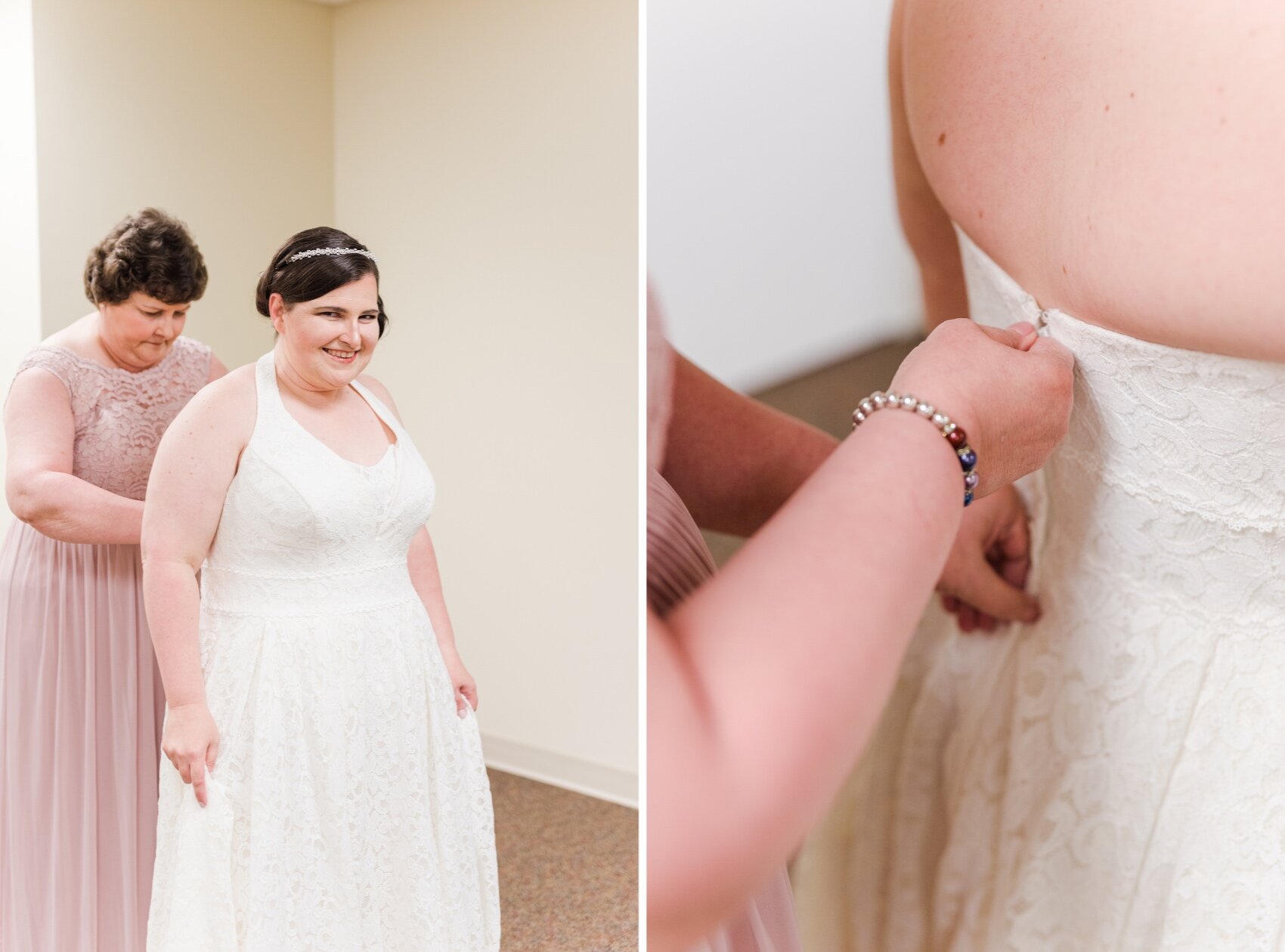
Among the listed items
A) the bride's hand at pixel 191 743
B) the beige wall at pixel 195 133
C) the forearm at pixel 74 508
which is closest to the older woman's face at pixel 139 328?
the forearm at pixel 74 508

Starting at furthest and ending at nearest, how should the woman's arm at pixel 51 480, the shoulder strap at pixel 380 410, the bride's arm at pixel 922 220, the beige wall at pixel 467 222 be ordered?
the beige wall at pixel 467 222 → the woman's arm at pixel 51 480 → the shoulder strap at pixel 380 410 → the bride's arm at pixel 922 220

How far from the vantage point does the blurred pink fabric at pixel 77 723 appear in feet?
6.01

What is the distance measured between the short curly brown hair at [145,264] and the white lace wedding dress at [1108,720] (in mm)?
1582

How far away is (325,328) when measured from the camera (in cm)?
142

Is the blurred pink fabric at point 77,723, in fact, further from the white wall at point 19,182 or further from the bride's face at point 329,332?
the white wall at point 19,182

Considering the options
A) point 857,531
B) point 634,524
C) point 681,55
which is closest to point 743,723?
point 857,531

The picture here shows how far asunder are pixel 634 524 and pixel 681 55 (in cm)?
241

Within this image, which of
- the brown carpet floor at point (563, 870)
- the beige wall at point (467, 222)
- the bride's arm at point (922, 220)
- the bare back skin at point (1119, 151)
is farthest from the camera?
the beige wall at point (467, 222)

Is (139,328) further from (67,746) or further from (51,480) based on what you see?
(67,746)

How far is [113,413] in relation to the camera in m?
1.80

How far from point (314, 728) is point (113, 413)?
723mm

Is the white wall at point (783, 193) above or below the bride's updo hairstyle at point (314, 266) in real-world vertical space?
above

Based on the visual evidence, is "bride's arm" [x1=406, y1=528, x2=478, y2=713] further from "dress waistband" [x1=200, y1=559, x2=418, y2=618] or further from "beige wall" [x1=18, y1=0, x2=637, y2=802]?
"beige wall" [x1=18, y1=0, x2=637, y2=802]

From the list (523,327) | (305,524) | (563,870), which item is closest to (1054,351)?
(305,524)
